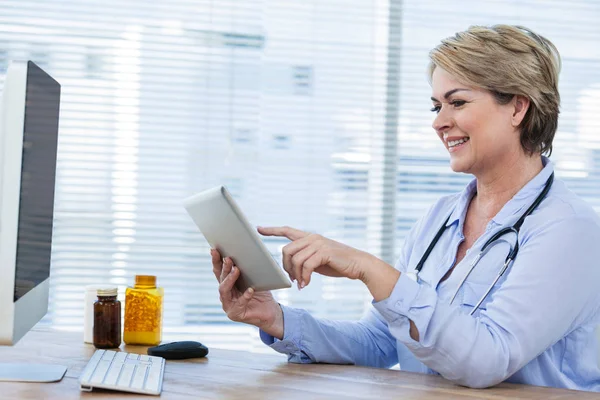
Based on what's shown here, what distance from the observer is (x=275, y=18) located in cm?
309

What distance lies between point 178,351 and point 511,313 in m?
0.71

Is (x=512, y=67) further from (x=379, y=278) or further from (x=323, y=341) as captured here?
(x=323, y=341)

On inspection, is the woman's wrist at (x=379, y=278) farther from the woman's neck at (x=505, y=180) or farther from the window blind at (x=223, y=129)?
the window blind at (x=223, y=129)

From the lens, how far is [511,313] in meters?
1.41

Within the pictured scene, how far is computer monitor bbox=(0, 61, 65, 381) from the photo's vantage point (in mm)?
1221

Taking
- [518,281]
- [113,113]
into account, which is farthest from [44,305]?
[113,113]

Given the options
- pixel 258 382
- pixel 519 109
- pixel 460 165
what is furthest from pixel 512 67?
pixel 258 382

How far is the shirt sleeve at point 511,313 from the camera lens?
138 centimetres

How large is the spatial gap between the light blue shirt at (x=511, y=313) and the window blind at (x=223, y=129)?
4.49ft

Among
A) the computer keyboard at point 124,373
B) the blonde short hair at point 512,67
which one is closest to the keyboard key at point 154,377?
the computer keyboard at point 124,373

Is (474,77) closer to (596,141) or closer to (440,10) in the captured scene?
(440,10)

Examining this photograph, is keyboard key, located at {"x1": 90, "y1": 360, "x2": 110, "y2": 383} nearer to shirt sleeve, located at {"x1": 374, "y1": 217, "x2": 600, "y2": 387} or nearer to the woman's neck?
shirt sleeve, located at {"x1": 374, "y1": 217, "x2": 600, "y2": 387}

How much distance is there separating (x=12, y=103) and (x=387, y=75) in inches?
85.7

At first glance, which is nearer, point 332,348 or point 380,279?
point 380,279
